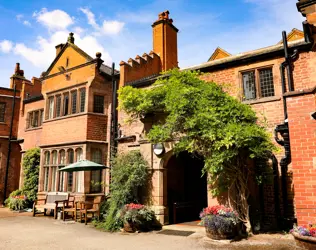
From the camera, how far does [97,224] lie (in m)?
11.5

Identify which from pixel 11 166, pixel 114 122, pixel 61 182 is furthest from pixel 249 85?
pixel 11 166

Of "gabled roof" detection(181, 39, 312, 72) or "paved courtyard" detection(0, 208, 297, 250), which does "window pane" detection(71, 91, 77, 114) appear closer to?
"paved courtyard" detection(0, 208, 297, 250)

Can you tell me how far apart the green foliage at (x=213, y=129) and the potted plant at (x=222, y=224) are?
0.82 m

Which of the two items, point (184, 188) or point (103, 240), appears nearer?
point (103, 240)

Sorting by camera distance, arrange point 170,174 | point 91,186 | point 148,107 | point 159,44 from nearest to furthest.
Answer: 1. point 148,107
2. point 170,174
3. point 91,186
4. point 159,44

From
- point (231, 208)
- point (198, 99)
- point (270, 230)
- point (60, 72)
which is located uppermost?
point (60, 72)

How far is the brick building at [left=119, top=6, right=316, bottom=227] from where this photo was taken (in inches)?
291

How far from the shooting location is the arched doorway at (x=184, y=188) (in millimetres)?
12438

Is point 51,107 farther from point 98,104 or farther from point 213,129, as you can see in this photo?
point 213,129

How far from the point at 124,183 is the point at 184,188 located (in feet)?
10.8

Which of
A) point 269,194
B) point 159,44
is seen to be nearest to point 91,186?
point 269,194

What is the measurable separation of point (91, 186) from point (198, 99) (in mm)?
7868

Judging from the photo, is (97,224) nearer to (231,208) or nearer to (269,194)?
(231,208)

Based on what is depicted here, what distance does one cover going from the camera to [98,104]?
1583cm
